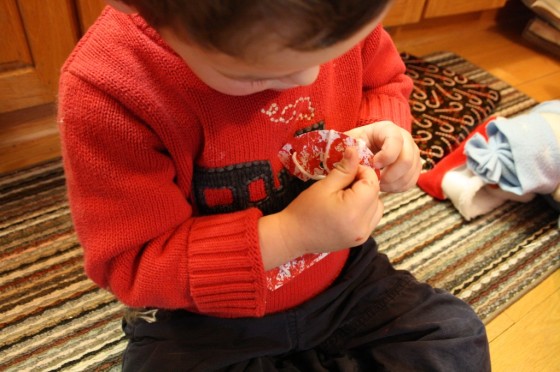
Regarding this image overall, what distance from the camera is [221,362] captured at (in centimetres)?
53

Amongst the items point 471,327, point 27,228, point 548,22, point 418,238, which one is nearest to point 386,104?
point 471,327

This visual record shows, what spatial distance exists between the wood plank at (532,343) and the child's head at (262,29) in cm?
66

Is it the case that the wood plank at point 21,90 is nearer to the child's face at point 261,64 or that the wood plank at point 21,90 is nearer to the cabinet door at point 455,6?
the child's face at point 261,64

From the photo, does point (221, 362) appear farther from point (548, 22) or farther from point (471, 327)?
point (548, 22)

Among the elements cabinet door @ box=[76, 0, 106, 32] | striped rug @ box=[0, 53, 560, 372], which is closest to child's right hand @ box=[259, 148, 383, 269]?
striped rug @ box=[0, 53, 560, 372]

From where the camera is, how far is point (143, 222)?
45cm

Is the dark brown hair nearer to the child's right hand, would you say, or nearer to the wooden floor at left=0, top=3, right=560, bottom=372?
the child's right hand

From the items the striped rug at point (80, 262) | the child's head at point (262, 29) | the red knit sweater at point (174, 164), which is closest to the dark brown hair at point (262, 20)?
the child's head at point (262, 29)

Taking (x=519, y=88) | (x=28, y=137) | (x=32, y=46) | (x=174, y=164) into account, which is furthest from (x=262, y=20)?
(x=519, y=88)

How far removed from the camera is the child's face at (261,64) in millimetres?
292

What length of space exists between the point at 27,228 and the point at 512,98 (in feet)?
4.15

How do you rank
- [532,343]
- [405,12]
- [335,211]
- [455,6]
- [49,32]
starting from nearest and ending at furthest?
[335,211] → [532,343] → [49,32] → [405,12] → [455,6]

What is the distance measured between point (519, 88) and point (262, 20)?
1.41 m

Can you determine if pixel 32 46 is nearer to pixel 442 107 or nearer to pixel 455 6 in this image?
pixel 442 107
